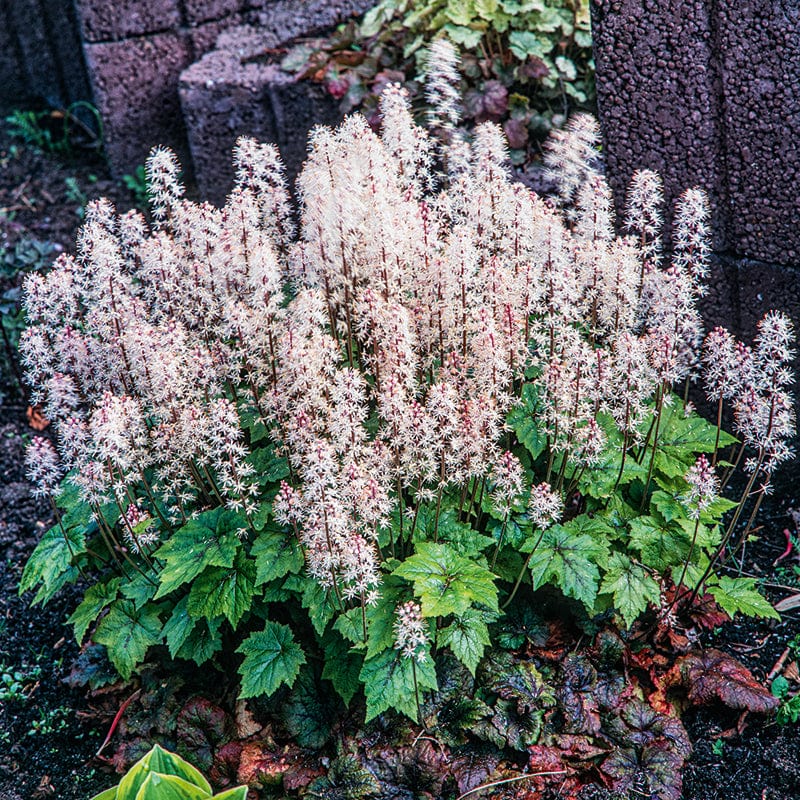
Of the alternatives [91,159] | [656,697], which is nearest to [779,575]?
[656,697]

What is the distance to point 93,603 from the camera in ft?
11.7

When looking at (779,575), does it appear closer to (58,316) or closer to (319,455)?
(319,455)

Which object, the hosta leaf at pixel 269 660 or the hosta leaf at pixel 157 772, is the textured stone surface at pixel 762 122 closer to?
the hosta leaf at pixel 269 660

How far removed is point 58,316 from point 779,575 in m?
3.17

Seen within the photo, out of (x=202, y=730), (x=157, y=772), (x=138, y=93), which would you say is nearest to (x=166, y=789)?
(x=157, y=772)

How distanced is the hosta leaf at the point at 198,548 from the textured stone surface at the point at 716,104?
2.60 metres

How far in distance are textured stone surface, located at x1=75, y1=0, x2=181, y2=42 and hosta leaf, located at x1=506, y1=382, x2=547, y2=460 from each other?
15.4 ft

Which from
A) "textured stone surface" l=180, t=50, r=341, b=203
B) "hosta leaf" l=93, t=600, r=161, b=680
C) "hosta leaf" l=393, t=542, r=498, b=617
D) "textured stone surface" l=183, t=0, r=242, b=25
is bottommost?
"hosta leaf" l=93, t=600, r=161, b=680

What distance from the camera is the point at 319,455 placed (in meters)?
2.85

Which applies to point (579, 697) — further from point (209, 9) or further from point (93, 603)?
point (209, 9)

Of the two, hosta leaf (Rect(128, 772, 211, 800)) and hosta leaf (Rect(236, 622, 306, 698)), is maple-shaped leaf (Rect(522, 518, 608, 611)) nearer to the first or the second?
hosta leaf (Rect(236, 622, 306, 698))

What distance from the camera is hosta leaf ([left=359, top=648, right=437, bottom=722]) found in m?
3.08

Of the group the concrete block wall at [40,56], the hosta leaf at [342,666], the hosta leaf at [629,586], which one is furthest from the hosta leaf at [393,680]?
the concrete block wall at [40,56]

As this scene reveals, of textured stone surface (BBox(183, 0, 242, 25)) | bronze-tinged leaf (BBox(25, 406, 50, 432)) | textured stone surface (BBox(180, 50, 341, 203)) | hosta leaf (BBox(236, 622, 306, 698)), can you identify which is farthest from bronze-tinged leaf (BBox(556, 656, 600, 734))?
textured stone surface (BBox(183, 0, 242, 25))
